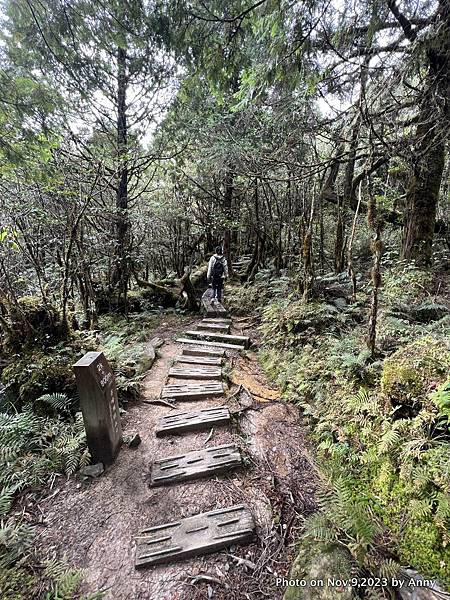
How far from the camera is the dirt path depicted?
7.79 feet

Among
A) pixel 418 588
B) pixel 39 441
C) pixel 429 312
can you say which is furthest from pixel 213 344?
pixel 418 588

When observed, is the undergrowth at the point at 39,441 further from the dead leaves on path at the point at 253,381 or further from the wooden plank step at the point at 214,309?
the wooden plank step at the point at 214,309

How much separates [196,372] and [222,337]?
5.77ft

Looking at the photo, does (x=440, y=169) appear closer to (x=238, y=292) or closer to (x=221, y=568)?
(x=238, y=292)

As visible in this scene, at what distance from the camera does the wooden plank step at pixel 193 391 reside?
190 inches

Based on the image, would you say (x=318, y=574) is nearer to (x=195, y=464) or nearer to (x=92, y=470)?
(x=195, y=464)

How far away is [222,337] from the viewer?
721cm

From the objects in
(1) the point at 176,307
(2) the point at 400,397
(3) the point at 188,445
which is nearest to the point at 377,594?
(2) the point at 400,397

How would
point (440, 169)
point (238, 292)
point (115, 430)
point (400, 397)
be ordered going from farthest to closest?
point (238, 292)
point (440, 169)
point (115, 430)
point (400, 397)

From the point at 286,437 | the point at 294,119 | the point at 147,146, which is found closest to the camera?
the point at 286,437

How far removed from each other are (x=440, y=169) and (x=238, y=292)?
6.82m

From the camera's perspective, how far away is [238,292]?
1080 centimetres

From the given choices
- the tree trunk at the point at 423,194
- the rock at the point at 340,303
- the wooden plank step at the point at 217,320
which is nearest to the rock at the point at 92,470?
the wooden plank step at the point at 217,320

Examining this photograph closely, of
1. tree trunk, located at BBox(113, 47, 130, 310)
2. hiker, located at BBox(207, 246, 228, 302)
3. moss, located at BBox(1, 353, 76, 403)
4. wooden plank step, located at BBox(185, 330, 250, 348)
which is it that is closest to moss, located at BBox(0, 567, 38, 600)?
moss, located at BBox(1, 353, 76, 403)
